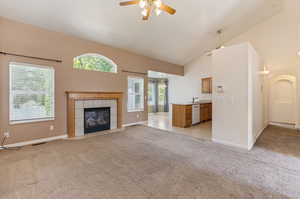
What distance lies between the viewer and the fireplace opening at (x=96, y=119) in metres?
4.69

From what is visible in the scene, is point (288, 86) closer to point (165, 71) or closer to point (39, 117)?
point (165, 71)

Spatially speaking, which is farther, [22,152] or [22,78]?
[22,78]

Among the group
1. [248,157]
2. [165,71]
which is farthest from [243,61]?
[165,71]

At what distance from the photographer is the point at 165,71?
24.0 feet

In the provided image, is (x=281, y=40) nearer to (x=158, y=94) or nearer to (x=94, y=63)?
(x=158, y=94)

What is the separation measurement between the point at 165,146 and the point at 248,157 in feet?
5.69

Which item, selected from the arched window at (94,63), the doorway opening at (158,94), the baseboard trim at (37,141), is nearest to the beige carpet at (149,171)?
the baseboard trim at (37,141)

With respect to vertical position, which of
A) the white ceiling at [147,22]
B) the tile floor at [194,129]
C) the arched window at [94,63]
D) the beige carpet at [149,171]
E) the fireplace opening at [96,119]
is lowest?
the beige carpet at [149,171]

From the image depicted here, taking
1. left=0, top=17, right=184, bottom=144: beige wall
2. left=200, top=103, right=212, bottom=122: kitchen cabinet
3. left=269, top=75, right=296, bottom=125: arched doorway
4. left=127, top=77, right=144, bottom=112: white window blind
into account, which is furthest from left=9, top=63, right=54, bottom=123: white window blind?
left=269, top=75, right=296, bottom=125: arched doorway

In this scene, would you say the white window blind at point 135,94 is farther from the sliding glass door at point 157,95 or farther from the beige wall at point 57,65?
the sliding glass door at point 157,95

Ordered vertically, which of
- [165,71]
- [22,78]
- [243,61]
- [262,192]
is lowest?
[262,192]

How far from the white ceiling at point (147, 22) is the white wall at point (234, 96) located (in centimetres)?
163

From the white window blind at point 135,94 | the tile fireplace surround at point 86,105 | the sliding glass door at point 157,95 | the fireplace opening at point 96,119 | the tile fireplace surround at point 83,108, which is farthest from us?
the sliding glass door at point 157,95

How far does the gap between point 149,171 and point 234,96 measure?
106 inches
